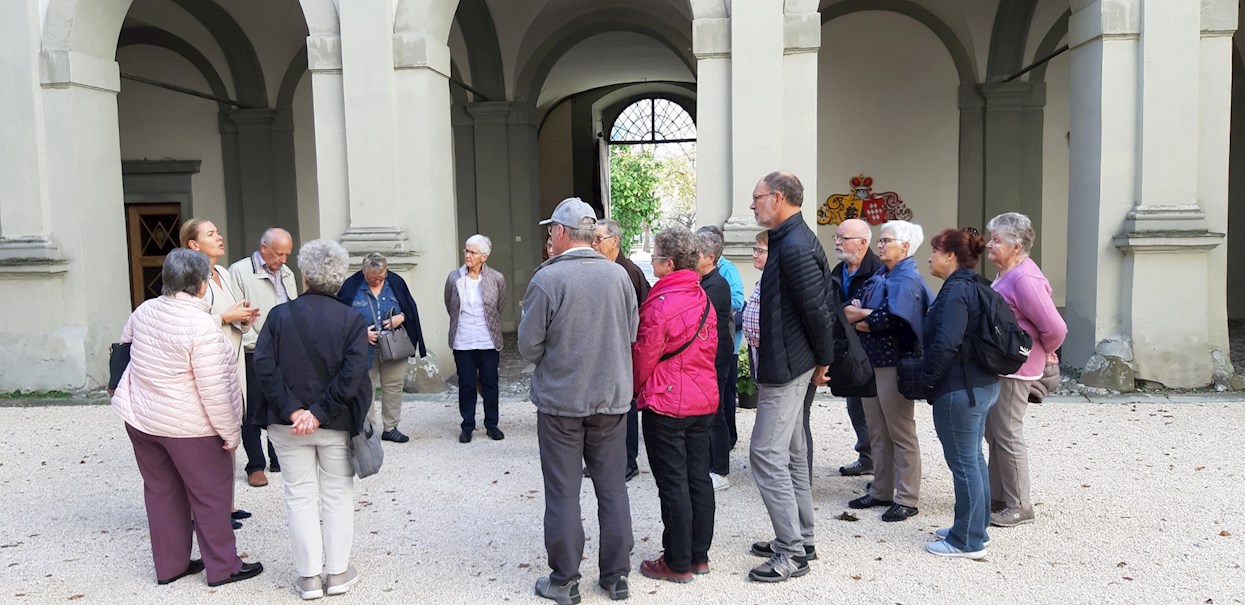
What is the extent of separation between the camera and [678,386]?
12.6 feet

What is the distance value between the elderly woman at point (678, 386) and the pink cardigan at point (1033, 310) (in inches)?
61.9

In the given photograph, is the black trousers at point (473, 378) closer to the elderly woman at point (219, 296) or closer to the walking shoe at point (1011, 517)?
the elderly woman at point (219, 296)

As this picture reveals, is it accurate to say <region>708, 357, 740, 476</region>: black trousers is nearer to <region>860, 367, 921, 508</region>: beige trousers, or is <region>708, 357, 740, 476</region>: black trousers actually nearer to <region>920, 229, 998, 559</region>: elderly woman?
<region>860, 367, 921, 508</region>: beige trousers

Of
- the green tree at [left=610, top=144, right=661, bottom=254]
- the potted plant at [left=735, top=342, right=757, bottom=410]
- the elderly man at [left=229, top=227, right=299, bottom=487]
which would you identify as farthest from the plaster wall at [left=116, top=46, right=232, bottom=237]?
the green tree at [left=610, top=144, right=661, bottom=254]

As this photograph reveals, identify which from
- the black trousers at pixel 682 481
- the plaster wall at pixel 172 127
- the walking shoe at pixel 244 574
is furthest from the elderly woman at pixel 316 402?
the plaster wall at pixel 172 127

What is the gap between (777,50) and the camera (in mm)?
8258

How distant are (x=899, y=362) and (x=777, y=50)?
446 cm

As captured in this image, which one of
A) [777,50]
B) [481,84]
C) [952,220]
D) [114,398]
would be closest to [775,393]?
[114,398]

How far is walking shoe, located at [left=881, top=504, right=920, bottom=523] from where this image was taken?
15.8 feet

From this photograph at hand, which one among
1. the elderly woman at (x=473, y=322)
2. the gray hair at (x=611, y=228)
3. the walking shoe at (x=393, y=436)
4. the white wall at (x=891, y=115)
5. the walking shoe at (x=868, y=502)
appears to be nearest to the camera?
the walking shoe at (x=868, y=502)

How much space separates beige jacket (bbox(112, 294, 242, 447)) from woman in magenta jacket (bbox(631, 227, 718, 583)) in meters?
1.82

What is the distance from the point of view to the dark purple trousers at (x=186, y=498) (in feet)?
13.3

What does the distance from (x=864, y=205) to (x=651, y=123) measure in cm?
1121

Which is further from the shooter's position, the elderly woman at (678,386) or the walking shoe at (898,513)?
the walking shoe at (898,513)
